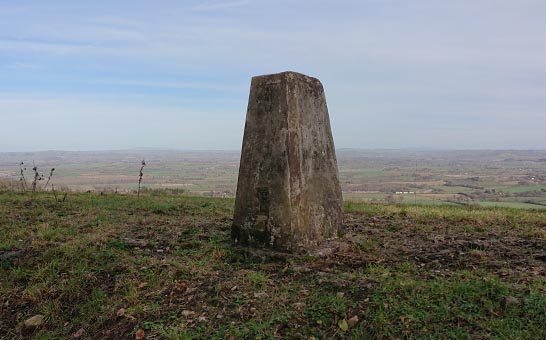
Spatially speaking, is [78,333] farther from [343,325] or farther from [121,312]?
[343,325]

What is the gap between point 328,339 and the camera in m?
3.06

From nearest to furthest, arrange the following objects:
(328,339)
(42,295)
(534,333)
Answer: (534,333)
(328,339)
(42,295)

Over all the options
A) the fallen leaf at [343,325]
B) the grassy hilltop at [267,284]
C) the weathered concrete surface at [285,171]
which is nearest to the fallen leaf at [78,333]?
the grassy hilltop at [267,284]

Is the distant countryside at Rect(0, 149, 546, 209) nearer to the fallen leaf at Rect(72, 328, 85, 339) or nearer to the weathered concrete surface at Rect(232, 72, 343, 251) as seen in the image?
the weathered concrete surface at Rect(232, 72, 343, 251)

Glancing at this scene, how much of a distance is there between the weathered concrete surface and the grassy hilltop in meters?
0.29

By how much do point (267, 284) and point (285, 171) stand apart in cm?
143

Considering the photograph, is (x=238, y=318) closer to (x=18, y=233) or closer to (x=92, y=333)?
(x=92, y=333)

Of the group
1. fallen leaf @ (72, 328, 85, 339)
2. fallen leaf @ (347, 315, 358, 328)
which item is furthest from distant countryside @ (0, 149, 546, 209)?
fallen leaf @ (72, 328, 85, 339)

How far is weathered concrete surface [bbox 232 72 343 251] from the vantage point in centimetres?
484

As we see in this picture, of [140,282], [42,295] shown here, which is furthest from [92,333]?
[42,295]

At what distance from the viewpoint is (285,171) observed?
482 cm

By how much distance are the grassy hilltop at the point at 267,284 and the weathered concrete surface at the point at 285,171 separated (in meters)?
0.29

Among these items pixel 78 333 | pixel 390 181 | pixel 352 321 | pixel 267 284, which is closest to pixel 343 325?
pixel 352 321

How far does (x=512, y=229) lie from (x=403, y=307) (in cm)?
407
